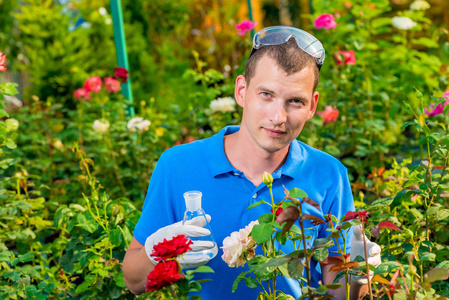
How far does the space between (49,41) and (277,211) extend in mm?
5361

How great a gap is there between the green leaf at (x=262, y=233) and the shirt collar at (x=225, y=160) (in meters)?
0.48

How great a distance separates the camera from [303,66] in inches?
59.1

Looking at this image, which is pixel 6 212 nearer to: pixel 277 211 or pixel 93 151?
pixel 93 151

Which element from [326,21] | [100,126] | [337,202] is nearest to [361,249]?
[337,202]

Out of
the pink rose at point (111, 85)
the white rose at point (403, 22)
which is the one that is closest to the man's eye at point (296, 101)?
the pink rose at point (111, 85)

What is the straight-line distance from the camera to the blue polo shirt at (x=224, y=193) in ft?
5.18

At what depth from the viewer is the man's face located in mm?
1485

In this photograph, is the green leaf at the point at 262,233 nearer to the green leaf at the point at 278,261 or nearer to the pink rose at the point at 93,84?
the green leaf at the point at 278,261

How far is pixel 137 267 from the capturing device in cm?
151

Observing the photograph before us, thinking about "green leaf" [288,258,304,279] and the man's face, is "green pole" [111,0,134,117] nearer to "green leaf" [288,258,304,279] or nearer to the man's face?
the man's face

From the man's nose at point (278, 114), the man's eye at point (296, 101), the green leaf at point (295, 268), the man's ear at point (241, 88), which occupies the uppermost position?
the man's ear at point (241, 88)

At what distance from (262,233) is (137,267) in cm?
52

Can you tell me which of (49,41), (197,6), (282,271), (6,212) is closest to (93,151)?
(6,212)

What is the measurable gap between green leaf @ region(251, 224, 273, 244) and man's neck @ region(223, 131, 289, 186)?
18.9 inches
